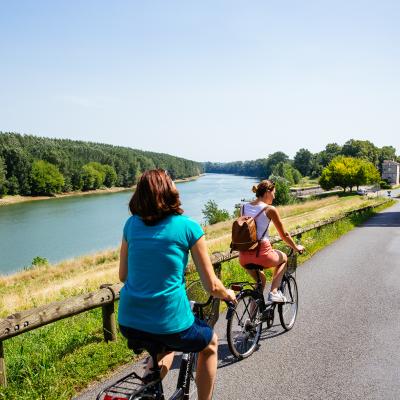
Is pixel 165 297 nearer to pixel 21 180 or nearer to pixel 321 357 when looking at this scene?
pixel 321 357

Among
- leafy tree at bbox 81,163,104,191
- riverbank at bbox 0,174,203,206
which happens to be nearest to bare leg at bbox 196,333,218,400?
riverbank at bbox 0,174,203,206

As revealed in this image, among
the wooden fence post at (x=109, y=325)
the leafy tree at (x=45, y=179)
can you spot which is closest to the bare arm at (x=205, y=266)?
the wooden fence post at (x=109, y=325)

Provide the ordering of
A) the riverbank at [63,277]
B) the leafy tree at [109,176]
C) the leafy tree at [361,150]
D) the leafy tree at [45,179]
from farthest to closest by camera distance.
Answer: the leafy tree at [361,150]
the leafy tree at [109,176]
the leafy tree at [45,179]
the riverbank at [63,277]

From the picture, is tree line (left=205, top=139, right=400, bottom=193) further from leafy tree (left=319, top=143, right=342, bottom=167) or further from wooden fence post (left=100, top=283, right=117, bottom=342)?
wooden fence post (left=100, top=283, right=117, bottom=342)

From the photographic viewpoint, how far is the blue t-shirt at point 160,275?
2365 millimetres

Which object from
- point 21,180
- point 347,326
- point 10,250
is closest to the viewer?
point 347,326

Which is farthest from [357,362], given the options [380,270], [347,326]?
[380,270]

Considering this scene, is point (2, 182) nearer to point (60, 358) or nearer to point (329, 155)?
point (60, 358)

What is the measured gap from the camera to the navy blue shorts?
7.92 ft

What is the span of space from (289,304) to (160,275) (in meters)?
→ 3.63

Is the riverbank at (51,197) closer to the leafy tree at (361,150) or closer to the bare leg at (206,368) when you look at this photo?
the bare leg at (206,368)

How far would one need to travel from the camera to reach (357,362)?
4.41m

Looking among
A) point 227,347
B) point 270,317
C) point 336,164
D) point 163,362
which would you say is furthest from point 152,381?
point 336,164

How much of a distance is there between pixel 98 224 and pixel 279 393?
42.3 meters
